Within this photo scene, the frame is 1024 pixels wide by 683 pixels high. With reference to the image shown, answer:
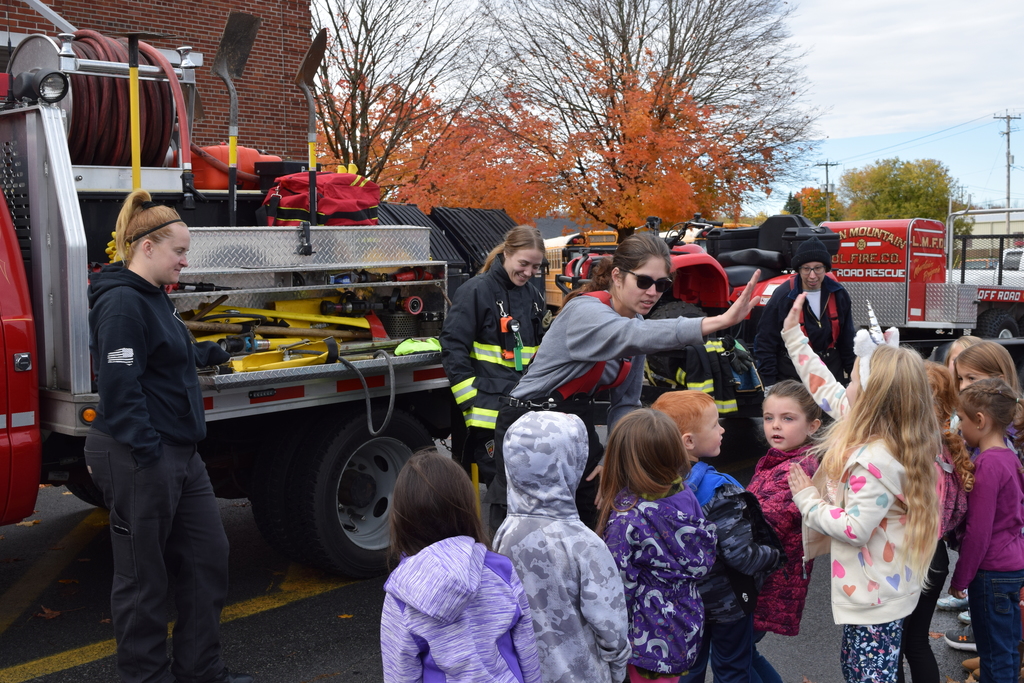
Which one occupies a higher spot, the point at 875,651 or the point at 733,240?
the point at 733,240

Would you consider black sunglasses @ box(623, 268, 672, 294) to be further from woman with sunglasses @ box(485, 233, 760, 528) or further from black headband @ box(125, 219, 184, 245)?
black headband @ box(125, 219, 184, 245)

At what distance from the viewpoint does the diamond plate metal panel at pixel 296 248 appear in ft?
14.7

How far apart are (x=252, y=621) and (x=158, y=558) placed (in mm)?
1198

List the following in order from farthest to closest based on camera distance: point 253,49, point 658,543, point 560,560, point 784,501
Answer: point 253,49, point 784,501, point 658,543, point 560,560

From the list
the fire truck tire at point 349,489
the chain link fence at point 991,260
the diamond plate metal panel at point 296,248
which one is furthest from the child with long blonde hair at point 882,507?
the chain link fence at point 991,260

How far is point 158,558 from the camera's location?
352cm

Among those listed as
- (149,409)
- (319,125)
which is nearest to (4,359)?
(149,409)

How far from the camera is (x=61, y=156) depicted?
397cm

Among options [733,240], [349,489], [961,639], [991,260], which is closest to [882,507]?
[961,639]

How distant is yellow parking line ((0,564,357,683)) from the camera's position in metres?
4.04

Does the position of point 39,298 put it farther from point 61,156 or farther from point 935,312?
point 935,312

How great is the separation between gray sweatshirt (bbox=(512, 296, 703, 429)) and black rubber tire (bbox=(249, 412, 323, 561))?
1588mm

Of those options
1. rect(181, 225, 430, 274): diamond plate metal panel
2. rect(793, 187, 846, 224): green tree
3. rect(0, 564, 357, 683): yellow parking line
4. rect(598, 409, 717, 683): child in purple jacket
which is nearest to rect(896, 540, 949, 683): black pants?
rect(598, 409, 717, 683): child in purple jacket

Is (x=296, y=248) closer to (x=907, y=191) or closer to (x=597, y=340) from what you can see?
(x=597, y=340)
